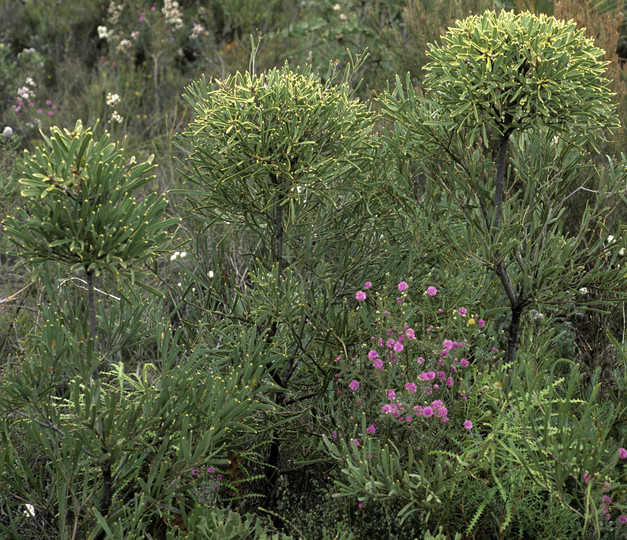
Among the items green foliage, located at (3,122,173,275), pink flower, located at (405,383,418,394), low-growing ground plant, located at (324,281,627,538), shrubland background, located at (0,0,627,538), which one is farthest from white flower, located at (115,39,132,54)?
pink flower, located at (405,383,418,394)

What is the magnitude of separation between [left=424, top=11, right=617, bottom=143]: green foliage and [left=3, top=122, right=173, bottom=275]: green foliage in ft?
2.78

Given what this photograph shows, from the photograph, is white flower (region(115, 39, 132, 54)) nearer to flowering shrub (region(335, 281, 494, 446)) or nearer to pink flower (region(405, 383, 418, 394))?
flowering shrub (region(335, 281, 494, 446))

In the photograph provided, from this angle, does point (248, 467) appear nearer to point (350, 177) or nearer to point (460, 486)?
point (460, 486)

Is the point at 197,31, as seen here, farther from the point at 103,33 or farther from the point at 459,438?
the point at 459,438

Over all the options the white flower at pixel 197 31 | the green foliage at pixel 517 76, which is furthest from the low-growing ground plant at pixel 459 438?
the white flower at pixel 197 31

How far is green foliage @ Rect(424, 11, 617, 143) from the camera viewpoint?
1.73m

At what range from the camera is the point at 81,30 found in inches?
309

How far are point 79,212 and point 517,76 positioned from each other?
3.68 feet

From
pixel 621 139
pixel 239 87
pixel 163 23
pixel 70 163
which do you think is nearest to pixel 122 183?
pixel 70 163

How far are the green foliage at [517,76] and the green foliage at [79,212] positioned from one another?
85cm

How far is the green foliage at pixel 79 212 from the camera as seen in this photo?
1.47 meters

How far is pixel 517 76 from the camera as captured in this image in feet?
5.67

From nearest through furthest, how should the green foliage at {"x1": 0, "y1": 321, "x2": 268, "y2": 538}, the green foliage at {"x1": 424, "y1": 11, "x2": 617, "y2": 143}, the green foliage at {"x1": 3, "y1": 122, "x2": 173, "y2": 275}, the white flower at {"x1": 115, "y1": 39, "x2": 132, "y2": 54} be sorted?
the green foliage at {"x1": 3, "y1": 122, "x2": 173, "y2": 275} < the green foliage at {"x1": 0, "y1": 321, "x2": 268, "y2": 538} < the green foliage at {"x1": 424, "y1": 11, "x2": 617, "y2": 143} < the white flower at {"x1": 115, "y1": 39, "x2": 132, "y2": 54}

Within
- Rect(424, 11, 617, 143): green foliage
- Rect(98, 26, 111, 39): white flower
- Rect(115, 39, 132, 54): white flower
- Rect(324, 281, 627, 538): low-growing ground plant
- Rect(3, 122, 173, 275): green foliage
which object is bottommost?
Rect(324, 281, 627, 538): low-growing ground plant
